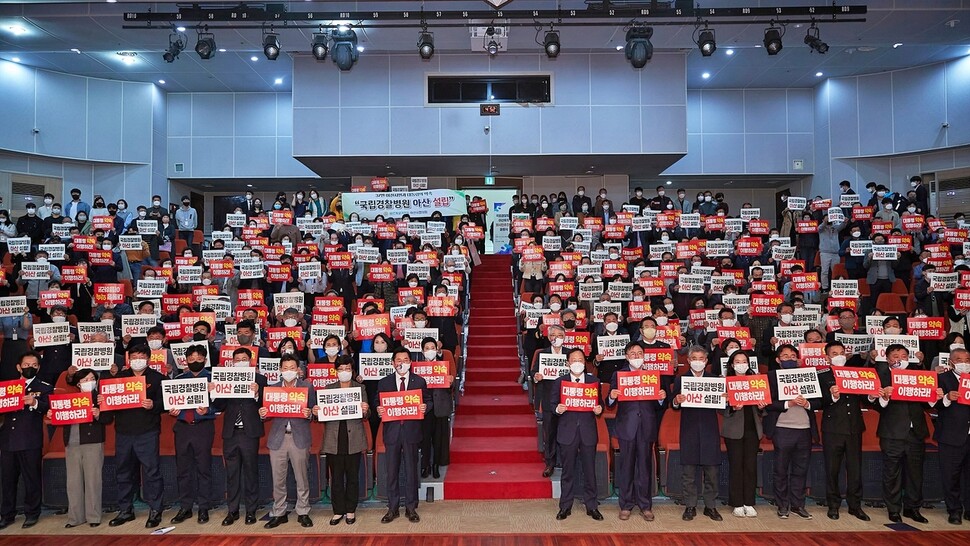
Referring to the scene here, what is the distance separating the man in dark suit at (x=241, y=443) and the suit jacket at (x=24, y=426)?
166 centimetres

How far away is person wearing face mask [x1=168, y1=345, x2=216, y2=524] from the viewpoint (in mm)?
6680

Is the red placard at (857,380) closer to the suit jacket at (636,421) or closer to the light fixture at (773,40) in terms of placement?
the suit jacket at (636,421)

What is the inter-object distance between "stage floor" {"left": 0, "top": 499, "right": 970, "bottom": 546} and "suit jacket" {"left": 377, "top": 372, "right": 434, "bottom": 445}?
33.4 inches

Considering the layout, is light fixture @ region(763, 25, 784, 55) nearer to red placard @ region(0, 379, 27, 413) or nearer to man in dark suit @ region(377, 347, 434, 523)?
man in dark suit @ region(377, 347, 434, 523)

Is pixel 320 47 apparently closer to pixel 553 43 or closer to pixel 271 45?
pixel 271 45

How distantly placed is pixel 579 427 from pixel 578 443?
0.19m

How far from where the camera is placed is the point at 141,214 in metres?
13.9

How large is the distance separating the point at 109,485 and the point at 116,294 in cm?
405

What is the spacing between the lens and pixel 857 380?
6559 millimetres

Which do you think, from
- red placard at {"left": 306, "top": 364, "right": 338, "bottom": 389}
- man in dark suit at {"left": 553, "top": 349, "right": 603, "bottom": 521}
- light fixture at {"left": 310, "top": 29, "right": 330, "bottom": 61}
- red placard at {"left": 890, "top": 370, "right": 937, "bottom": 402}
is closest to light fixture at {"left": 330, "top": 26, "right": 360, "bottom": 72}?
light fixture at {"left": 310, "top": 29, "right": 330, "bottom": 61}

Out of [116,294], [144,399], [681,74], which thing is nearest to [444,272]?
[116,294]

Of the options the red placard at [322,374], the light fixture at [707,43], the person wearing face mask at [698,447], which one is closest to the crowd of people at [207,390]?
the red placard at [322,374]

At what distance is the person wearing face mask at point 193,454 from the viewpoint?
21.9 feet

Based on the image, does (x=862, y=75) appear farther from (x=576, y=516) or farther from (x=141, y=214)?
(x=141, y=214)
